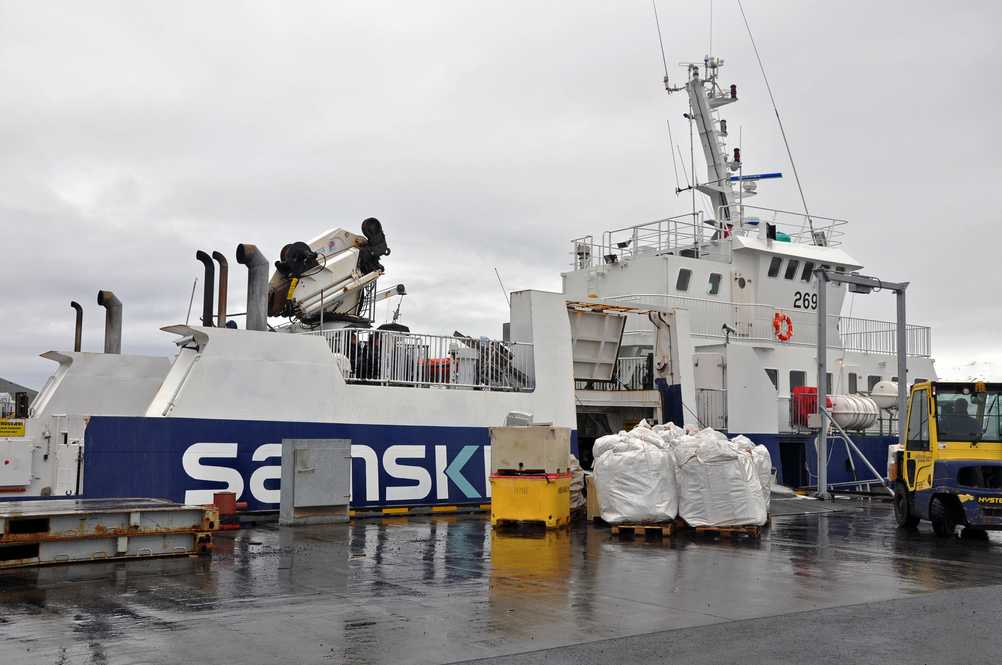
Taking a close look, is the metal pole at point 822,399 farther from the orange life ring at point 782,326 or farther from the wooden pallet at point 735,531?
the wooden pallet at point 735,531

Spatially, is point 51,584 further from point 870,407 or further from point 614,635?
point 870,407

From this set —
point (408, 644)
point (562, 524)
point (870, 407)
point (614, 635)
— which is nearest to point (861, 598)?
point (614, 635)

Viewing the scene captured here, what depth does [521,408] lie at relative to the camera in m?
16.8

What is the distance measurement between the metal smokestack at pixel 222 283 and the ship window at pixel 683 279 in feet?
37.2

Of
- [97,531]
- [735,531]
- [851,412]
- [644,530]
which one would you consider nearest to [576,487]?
[644,530]

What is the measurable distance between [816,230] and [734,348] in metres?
7.73

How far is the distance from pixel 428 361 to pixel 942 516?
27.1 ft

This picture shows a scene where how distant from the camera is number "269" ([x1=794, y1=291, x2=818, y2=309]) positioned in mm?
24562

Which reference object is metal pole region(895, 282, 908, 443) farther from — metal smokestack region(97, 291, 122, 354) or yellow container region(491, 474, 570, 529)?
metal smokestack region(97, 291, 122, 354)

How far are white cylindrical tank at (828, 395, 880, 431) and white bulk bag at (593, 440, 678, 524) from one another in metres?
8.95

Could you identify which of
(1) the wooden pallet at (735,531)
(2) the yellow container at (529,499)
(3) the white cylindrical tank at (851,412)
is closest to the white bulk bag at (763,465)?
(1) the wooden pallet at (735,531)

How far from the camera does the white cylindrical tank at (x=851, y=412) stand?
2108 cm

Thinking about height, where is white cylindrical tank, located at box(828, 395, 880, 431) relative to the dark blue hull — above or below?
above

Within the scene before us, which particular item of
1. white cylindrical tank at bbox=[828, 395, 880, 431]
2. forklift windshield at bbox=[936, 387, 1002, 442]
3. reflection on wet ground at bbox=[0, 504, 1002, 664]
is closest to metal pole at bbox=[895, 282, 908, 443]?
white cylindrical tank at bbox=[828, 395, 880, 431]
